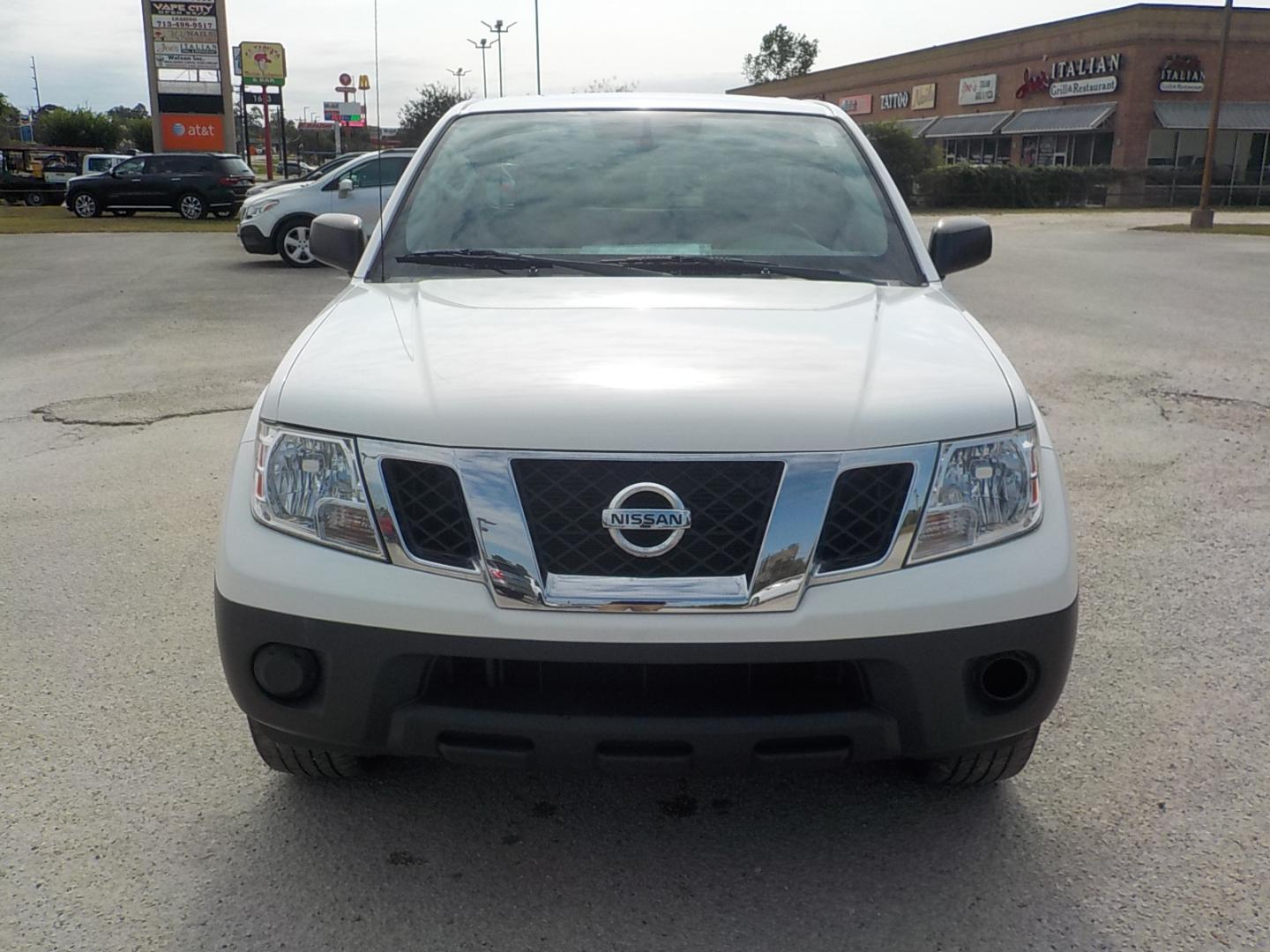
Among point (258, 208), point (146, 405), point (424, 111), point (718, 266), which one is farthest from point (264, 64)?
point (718, 266)

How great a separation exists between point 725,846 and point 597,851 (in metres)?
0.29

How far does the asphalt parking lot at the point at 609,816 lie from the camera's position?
246cm

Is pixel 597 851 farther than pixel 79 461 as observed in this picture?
No

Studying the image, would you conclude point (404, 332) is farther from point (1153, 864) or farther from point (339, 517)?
point (1153, 864)

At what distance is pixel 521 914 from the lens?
2477 millimetres

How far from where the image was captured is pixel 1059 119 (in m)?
50.4

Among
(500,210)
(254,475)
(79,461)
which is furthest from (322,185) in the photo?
(254,475)

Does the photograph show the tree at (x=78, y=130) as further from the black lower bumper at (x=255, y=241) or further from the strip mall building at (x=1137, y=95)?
the black lower bumper at (x=255, y=241)

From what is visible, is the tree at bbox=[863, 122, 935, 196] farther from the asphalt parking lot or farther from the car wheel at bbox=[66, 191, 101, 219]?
the asphalt parking lot

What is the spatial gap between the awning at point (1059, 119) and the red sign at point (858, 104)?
49.5 feet

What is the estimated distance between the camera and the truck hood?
2312mm

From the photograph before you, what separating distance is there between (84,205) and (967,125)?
1631 inches

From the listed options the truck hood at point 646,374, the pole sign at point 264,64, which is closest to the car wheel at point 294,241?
the truck hood at point 646,374

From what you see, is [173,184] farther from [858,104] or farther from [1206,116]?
[858,104]
